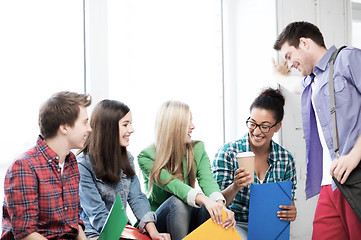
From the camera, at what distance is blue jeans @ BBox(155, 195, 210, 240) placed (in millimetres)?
1956

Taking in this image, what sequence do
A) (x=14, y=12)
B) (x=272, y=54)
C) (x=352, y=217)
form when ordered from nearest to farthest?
(x=352, y=217)
(x=14, y=12)
(x=272, y=54)

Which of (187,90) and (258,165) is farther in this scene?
(187,90)

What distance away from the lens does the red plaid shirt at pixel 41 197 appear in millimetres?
1460

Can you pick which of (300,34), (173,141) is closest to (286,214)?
(173,141)

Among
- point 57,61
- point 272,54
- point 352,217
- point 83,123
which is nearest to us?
point 83,123

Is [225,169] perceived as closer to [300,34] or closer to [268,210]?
[268,210]

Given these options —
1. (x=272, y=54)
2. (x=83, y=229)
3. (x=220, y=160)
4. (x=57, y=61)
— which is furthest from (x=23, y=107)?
→ (x=272, y=54)

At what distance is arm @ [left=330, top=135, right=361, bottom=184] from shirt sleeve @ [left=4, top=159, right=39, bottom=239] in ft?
3.97

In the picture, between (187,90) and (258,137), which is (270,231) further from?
(187,90)

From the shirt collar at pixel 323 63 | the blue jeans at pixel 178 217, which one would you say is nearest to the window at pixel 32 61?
the blue jeans at pixel 178 217

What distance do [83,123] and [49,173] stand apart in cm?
24

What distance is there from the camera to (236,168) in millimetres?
2318

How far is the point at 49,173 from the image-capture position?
155cm

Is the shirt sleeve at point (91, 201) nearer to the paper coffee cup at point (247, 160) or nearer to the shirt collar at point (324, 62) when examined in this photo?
the paper coffee cup at point (247, 160)
